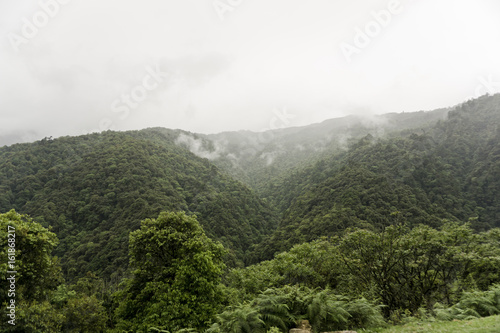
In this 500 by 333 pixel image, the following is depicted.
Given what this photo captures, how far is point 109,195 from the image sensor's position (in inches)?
3322

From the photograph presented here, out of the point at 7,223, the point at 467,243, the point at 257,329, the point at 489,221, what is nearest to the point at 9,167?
→ the point at 7,223

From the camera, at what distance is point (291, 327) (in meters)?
9.66

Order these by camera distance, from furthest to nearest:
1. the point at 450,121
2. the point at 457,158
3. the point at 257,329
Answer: the point at 450,121, the point at 457,158, the point at 257,329

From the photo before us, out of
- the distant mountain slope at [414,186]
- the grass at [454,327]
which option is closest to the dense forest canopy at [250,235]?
the distant mountain slope at [414,186]

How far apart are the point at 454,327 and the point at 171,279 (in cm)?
1444

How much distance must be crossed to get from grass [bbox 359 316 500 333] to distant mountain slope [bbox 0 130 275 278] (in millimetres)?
61605

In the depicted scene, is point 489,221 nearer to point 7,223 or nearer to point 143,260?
point 143,260

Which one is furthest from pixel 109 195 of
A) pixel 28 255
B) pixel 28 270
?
pixel 28 270

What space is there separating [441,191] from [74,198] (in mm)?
124037

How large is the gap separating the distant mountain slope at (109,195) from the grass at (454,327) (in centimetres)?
6160
